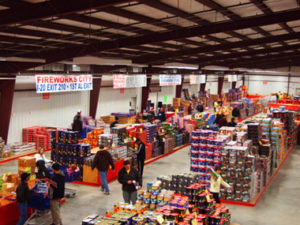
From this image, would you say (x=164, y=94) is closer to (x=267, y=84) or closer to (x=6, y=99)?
(x=6, y=99)

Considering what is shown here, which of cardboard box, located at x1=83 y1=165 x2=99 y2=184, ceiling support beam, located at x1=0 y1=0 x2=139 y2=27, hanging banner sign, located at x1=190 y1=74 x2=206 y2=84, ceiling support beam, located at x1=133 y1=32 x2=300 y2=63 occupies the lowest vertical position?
cardboard box, located at x1=83 y1=165 x2=99 y2=184

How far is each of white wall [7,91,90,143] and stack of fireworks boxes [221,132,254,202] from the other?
1080 cm

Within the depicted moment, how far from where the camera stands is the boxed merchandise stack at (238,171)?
10555 millimetres

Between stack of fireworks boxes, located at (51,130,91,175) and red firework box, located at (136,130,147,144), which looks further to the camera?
red firework box, located at (136,130,147,144)

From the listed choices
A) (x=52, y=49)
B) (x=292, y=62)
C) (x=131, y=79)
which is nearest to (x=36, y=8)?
(x=52, y=49)

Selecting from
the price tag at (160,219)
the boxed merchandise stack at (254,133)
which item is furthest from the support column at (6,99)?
the price tag at (160,219)

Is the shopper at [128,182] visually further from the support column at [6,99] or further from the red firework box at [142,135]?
the support column at [6,99]

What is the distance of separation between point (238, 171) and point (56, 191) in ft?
17.7

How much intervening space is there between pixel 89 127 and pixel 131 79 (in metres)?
3.59

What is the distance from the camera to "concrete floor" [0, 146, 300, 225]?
9.51 meters

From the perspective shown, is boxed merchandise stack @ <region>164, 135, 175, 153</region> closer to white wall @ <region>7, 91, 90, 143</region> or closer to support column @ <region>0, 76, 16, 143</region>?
white wall @ <region>7, 91, 90, 143</region>

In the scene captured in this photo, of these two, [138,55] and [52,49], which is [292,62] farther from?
[52,49]

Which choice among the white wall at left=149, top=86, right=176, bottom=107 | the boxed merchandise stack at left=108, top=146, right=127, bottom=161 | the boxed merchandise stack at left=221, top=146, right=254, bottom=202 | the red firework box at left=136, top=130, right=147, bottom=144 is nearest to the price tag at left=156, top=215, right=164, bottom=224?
the boxed merchandise stack at left=221, top=146, right=254, bottom=202

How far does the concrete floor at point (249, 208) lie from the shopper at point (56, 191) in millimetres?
556
